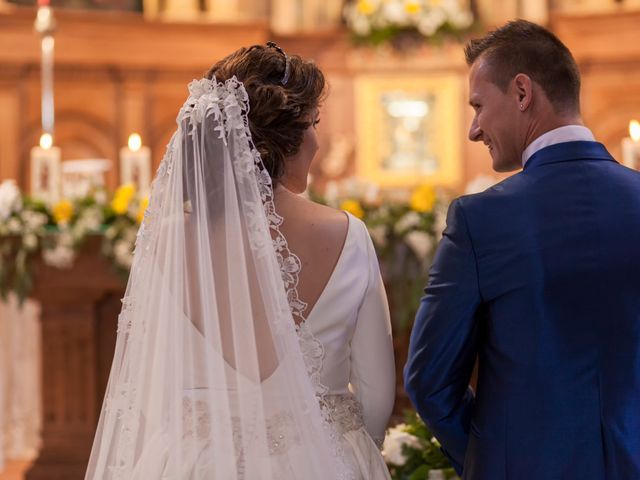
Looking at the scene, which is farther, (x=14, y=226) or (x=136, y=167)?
(x=136, y=167)

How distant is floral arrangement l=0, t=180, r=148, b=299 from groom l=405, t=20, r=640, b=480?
121 inches

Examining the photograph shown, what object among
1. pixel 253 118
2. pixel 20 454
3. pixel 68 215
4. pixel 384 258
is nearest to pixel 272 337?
pixel 253 118

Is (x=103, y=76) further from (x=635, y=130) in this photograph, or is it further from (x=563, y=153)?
(x=563, y=153)

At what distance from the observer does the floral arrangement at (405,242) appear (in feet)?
17.1

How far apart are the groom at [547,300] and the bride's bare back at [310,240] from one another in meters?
0.30

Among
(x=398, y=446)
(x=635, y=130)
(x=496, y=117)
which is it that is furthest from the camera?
(x=635, y=130)

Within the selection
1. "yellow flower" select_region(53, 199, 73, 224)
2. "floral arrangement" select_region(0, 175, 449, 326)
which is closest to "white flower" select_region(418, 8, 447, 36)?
"floral arrangement" select_region(0, 175, 449, 326)

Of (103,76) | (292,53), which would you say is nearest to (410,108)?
(292,53)

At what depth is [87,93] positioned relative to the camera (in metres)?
8.31

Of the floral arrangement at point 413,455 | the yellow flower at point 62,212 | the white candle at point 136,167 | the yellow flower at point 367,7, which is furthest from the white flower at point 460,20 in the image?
the floral arrangement at point 413,455

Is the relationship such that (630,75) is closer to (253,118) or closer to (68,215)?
(68,215)

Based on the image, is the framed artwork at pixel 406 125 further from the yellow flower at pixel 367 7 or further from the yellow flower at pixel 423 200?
the yellow flower at pixel 423 200

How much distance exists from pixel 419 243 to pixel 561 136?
111 inches

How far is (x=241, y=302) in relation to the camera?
2500mm
